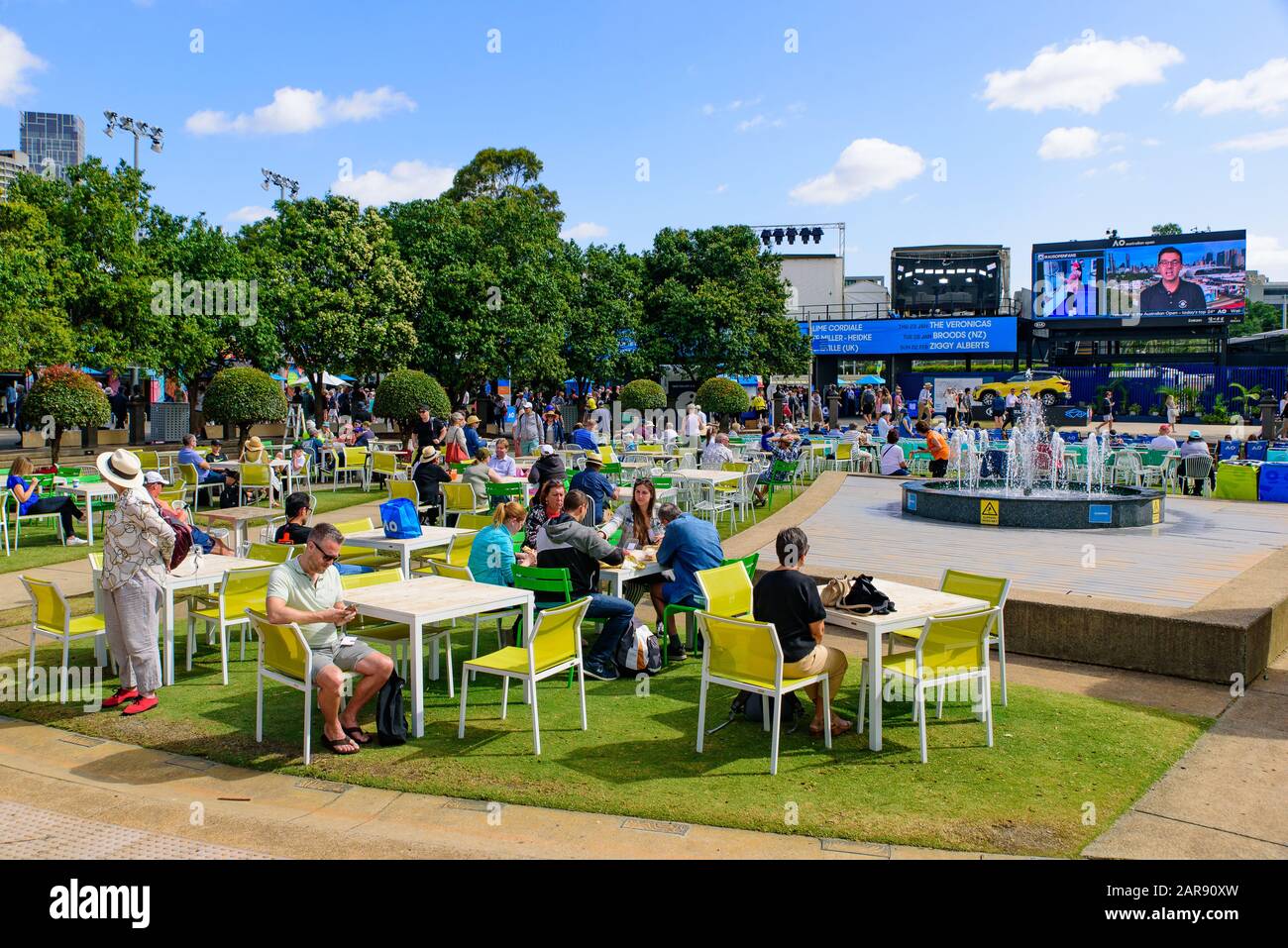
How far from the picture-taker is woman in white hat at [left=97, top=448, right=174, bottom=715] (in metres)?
6.65

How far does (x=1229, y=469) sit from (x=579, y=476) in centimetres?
1234

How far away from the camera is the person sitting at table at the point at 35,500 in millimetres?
12766

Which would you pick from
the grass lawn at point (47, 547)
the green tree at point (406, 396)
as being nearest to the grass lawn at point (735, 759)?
the grass lawn at point (47, 547)

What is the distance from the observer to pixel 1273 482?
1711 centimetres

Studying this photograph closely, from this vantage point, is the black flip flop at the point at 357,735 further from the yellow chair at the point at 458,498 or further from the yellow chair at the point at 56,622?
the yellow chair at the point at 458,498

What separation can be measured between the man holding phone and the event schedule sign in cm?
3949

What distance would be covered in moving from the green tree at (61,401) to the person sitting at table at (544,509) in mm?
13200

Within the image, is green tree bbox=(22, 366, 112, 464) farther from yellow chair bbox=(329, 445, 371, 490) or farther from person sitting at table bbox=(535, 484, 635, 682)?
person sitting at table bbox=(535, 484, 635, 682)

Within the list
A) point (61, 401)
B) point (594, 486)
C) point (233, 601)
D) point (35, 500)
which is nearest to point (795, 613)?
point (233, 601)

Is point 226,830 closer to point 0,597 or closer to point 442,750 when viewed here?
point 442,750

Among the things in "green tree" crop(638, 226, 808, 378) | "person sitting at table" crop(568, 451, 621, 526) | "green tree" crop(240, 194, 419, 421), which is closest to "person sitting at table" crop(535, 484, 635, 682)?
"person sitting at table" crop(568, 451, 621, 526)

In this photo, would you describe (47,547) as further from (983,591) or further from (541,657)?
(983,591)

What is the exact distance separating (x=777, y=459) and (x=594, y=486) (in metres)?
8.05
